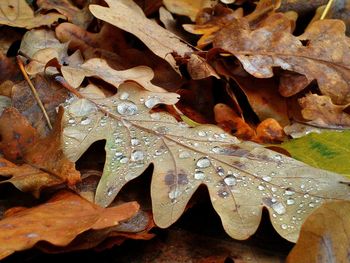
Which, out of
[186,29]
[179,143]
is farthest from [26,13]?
[179,143]

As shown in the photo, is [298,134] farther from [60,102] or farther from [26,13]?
[26,13]

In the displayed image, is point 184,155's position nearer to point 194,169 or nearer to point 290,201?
point 194,169

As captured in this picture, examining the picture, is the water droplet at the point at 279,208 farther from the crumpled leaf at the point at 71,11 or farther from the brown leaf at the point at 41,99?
the crumpled leaf at the point at 71,11

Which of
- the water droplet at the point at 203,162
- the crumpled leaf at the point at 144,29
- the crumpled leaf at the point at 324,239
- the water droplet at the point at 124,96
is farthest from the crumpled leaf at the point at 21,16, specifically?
the crumpled leaf at the point at 324,239

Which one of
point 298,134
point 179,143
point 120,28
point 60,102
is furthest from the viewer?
point 120,28

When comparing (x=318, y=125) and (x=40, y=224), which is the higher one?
(x=40, y=224)

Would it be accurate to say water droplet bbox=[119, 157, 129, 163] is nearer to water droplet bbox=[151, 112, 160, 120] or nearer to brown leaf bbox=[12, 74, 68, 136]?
water droplet bbox=[151, 112, 160, 120]

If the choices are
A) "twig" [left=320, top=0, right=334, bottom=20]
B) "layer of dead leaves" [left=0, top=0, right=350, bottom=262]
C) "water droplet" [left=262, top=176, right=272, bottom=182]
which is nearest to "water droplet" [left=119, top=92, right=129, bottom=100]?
"layer of dead leaves" [left=0, top=0, right=350, bottom=262]
